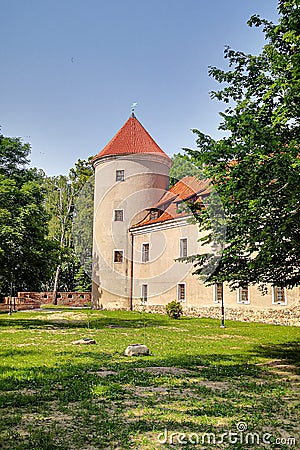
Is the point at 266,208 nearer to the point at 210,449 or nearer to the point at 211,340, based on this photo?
the point at 210,449

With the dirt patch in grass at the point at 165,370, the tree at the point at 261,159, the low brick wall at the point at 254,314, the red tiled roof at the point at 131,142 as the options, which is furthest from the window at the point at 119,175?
the dirt patch in grass at the point at 165,370

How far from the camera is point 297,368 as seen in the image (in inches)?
458

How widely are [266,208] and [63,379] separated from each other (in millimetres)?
5802

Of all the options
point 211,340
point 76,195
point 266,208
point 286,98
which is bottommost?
point 211,340

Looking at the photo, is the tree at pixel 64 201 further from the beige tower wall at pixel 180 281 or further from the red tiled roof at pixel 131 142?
the beige tower wall at pixel 180 281

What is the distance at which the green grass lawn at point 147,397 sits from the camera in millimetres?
5923

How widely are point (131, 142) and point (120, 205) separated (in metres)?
5.63

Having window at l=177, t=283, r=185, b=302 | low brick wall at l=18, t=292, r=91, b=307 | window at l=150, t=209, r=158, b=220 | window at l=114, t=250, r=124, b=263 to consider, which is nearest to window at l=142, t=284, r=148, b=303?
window at l=114, t=250, r=124, b=263

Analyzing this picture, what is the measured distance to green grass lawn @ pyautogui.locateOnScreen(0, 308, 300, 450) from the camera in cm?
592

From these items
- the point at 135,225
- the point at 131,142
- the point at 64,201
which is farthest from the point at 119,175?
the point at 64,201

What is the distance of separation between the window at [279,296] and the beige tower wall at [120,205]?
15.5 m

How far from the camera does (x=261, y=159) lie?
9781mm

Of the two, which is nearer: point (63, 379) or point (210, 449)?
point (210, 449)

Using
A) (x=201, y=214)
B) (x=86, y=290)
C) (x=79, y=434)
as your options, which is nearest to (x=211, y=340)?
(x=201, y=214)
